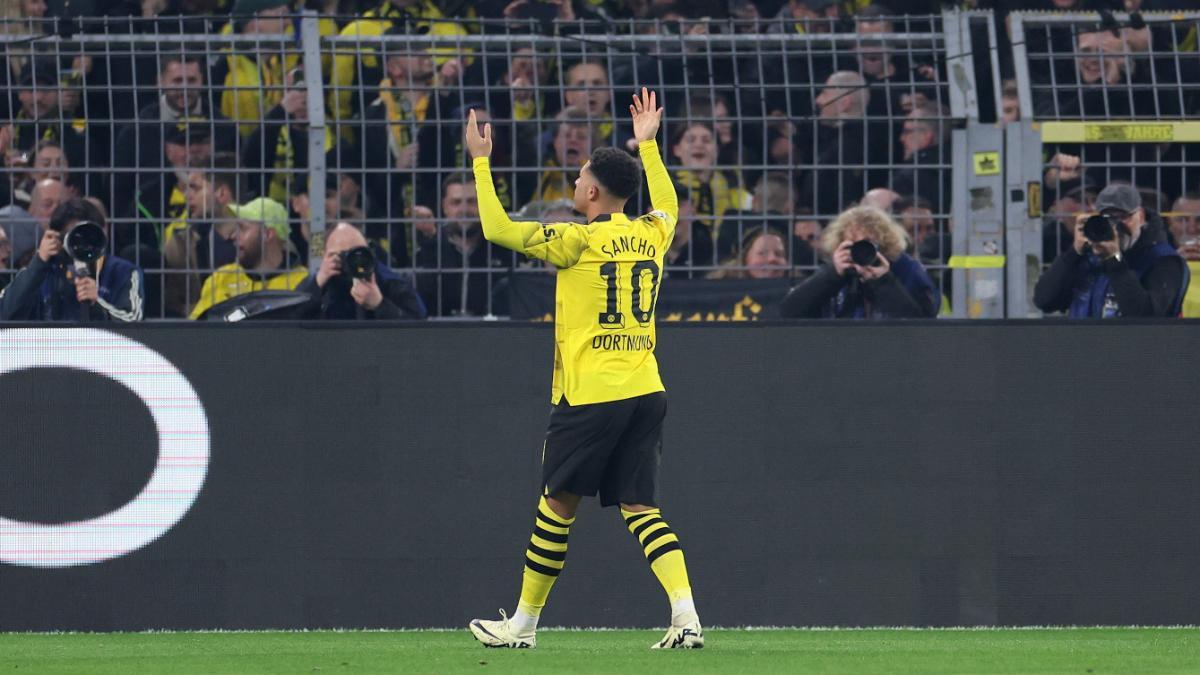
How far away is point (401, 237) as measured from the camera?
32.9 ft

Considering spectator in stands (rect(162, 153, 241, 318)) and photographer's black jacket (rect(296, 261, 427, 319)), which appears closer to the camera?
photographer's black jacket (rect(296, 261, 427, 319))

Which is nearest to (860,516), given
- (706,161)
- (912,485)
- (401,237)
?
(912,485)

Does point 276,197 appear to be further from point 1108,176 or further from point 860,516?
point 1108,176

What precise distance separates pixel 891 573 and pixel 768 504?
2.10 ft

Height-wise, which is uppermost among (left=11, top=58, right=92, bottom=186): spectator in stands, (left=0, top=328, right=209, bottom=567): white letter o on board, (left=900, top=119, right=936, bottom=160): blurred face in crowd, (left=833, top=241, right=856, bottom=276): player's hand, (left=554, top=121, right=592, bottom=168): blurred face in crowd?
(left=11, top=58, right=92, bottom=186): spectator in stands

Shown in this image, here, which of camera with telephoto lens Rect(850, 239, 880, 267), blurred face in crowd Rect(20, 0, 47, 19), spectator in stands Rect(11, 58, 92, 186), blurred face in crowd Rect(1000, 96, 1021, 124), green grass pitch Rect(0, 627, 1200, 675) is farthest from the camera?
blurred face in crowd Rect(20, 0, 47, 19)

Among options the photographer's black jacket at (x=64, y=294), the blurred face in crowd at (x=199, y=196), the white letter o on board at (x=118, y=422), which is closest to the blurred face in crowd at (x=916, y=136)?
the blurred face in crowd at (x=199, y=196)

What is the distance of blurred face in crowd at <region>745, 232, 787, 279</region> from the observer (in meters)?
9.99

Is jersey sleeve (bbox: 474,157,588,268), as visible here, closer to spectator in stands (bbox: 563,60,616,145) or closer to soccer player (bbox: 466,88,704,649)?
soccer player (bbox: 466,88,704,649)

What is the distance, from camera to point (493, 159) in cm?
1025

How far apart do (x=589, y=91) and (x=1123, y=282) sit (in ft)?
9.14

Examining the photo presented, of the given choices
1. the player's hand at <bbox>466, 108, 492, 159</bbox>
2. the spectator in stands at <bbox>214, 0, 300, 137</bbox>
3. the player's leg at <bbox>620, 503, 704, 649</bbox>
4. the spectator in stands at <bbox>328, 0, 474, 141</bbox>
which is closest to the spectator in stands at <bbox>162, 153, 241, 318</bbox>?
the spectator in stands at <bbox>214, 0, 300, 137</bbox>

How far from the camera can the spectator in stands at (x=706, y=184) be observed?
32.8ft

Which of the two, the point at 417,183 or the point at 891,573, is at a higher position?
the point at 417,183
